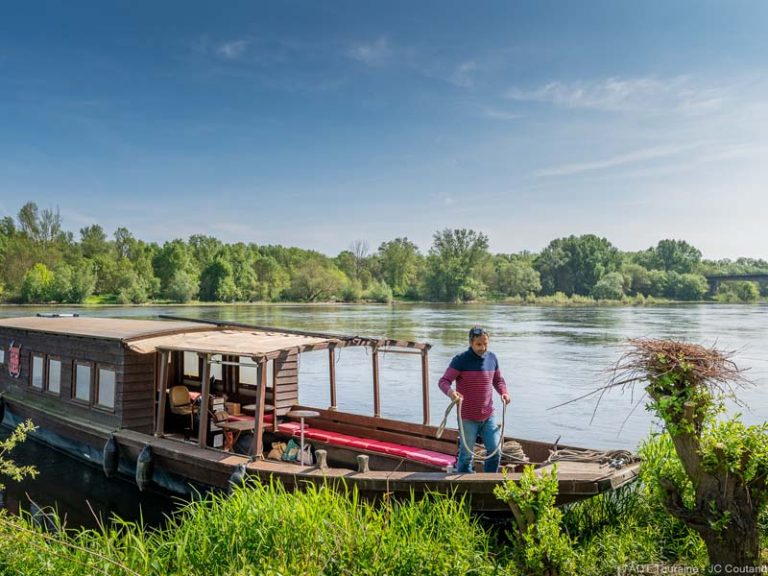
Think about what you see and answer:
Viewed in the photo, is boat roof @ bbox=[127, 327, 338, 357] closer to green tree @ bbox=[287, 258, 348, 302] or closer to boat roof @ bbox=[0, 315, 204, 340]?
boat roof @ bbox=[0, 315, 204, 340]

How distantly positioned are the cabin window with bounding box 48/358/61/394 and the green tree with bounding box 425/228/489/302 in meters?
88.9

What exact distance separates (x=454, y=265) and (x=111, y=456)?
3656 inches

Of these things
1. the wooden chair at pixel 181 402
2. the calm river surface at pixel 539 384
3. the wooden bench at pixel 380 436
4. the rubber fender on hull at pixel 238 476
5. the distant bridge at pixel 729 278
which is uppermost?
the distant bridge at pixel 729 278

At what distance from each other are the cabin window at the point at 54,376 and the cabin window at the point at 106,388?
1.78 metres

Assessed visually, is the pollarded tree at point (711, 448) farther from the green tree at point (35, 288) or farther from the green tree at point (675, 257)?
the green tree at point (675, 257)

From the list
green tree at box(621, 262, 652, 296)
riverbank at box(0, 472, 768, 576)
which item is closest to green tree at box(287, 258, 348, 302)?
green tree at box(621, 262, 652, 296)

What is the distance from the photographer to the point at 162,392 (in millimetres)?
9828

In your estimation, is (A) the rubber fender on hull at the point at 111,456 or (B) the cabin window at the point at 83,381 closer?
(A) the rubber fender on hull at the point at 111,456

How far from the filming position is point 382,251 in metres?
122

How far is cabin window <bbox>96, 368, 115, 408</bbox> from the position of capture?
35.2 ft

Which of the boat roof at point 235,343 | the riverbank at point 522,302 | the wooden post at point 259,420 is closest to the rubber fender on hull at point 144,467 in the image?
the boat roof at point 235,343

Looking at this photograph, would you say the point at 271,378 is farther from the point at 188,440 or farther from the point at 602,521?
the point at 602,521

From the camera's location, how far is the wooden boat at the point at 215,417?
24.8ft

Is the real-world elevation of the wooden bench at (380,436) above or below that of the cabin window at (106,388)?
below
